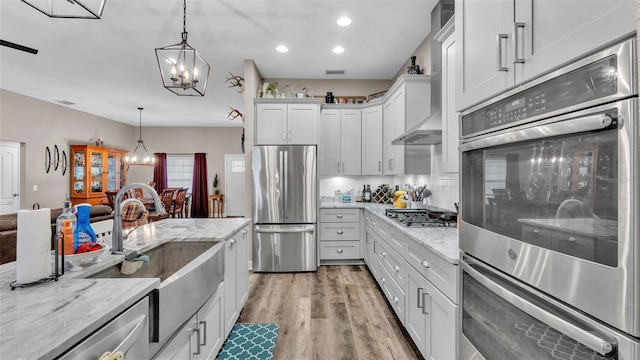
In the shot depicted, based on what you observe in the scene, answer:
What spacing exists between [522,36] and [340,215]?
135 inches

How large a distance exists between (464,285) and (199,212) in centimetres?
914

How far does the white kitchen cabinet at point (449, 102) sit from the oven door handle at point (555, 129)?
928 millimetres

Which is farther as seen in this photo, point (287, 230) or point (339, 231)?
point (339, 231)

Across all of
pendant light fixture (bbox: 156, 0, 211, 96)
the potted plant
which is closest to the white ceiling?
pendant light fixture (bbox: 156, 0, 211, 96)

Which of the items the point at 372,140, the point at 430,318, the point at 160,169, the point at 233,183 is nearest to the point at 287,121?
the point at 372,140

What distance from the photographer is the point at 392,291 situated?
2.65 m

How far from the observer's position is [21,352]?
61 centimetres

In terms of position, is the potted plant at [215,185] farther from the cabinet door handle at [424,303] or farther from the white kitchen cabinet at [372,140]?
the cabinet door handle at [424,303]

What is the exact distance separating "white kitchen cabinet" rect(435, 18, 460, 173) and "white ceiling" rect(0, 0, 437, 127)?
0.89 m

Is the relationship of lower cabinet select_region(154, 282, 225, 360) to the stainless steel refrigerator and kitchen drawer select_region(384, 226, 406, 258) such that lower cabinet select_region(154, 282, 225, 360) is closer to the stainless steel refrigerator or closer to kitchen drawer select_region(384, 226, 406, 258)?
kitchen drawer select_region(384, 226, 406, 258)

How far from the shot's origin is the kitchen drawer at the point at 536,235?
33.7 inches

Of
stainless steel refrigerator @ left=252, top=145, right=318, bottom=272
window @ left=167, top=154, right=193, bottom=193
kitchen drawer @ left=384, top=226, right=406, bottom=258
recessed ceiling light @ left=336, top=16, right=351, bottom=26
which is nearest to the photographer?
kitchen drawer @ left=384, top=226, right=406, bottom=258

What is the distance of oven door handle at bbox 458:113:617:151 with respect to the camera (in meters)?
0.68

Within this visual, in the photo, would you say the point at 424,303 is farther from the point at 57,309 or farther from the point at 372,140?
the point at 372,140
